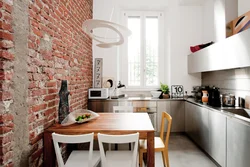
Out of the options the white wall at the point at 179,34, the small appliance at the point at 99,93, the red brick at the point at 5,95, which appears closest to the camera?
the red brick at the point at 5,95

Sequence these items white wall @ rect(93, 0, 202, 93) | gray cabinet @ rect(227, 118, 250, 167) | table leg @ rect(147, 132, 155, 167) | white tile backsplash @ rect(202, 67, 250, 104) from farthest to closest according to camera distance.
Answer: white wall @ rect(93, 0, 202, 93) < white tile backsplash @ rect(202, 67, 250, 104) < gray cabinet @ rect(227, 118, 250, 167) < table leg @ rect(147, 132, 155, 167)

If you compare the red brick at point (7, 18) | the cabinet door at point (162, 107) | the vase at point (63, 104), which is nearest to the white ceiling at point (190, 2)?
the cabinet door at point (162, 107)

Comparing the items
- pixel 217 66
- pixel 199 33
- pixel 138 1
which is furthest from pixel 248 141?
pixel 138 1

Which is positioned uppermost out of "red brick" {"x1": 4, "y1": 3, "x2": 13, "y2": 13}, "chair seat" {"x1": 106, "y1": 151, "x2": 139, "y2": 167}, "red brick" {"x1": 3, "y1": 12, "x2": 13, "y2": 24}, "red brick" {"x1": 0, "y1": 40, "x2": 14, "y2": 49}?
"red brick" {"x1": 4, "y1": 3, "x2": 13, "y2": 13}

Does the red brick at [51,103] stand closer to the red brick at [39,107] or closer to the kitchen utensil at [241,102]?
the red brick at [39,107]

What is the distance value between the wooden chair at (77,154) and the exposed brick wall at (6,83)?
35 centimetres

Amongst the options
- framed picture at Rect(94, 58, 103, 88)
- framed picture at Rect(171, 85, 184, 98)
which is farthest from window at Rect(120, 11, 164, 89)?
framed picture at Rect(94, 58, 103, 88)

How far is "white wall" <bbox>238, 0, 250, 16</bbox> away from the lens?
2.88 meters

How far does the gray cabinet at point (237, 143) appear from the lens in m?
1.94

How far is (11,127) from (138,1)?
4.05 metres

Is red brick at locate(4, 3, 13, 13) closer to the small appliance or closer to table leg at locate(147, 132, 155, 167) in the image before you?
table leg at locate(147, 132, 155, 167)

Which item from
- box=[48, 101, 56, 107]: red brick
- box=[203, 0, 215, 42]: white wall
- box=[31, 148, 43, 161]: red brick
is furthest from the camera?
box=[203, 0, 215, 42]: white wall

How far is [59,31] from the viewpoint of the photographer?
231 centimetres

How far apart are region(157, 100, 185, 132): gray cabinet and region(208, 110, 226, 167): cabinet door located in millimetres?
1210
